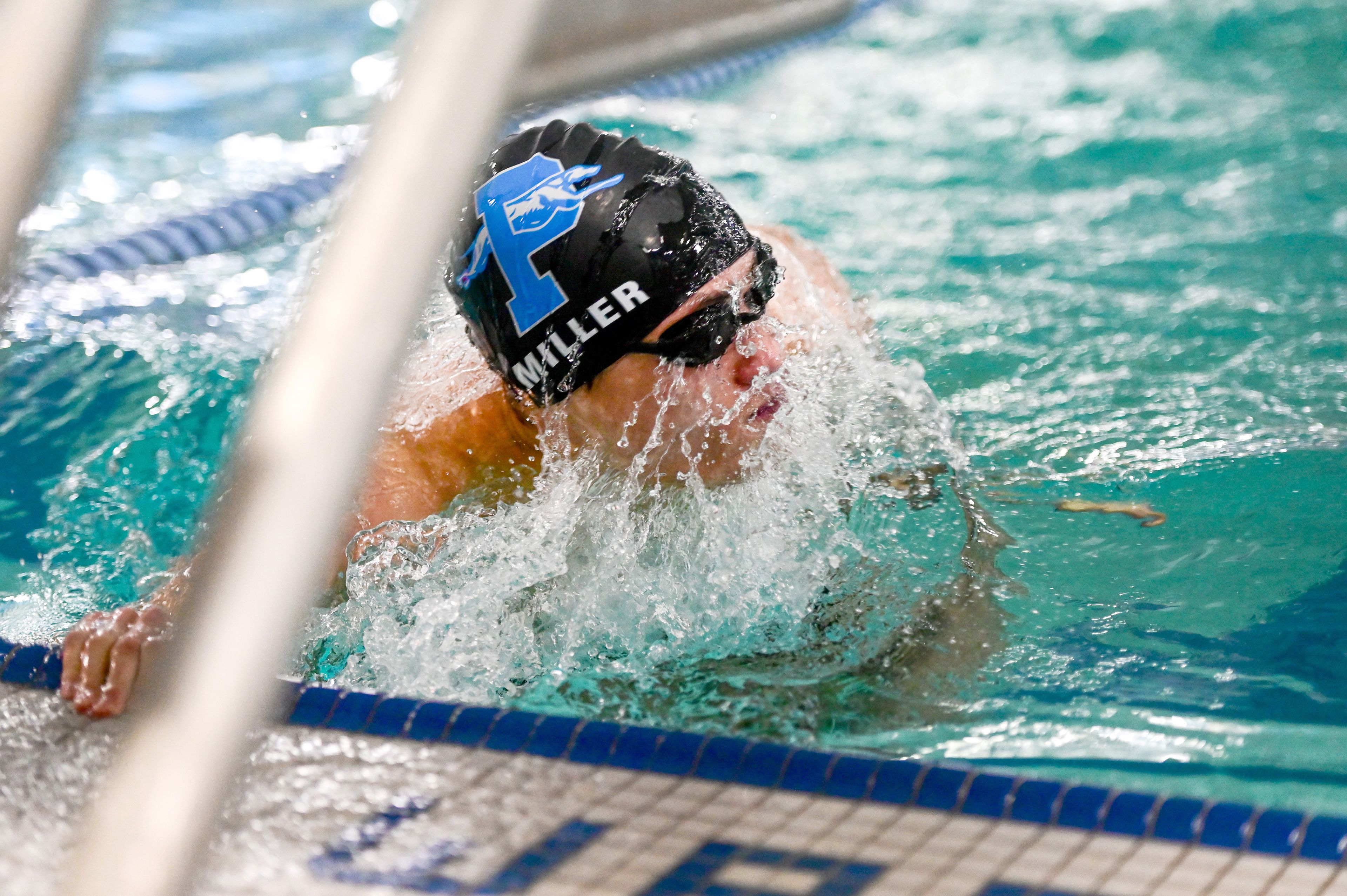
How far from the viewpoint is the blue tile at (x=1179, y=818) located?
4.30 feet

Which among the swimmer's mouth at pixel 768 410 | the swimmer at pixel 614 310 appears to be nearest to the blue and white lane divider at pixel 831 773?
the swimmer at pixel 614 310

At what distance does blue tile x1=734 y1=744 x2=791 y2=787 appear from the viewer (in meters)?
1.43

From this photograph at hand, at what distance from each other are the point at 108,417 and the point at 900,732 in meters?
2.39

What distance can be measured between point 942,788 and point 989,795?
5 centimetres

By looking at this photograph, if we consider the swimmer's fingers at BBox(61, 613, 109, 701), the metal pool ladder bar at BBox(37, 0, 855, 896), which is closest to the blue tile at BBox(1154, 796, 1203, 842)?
the metal pool ladder bar at BBox(37, 0, 855, 896)

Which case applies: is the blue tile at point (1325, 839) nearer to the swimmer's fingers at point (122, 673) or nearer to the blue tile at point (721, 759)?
the blue tile at point (721, 759)

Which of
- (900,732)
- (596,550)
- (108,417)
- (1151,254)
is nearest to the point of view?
(900,732)

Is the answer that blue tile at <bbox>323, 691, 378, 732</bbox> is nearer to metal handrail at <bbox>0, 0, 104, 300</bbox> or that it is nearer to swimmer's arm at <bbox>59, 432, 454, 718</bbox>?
swimmer's arm at <bbox>59, 432, 454, 718</bbox>

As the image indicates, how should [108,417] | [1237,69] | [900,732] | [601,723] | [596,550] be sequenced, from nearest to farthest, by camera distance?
[601,723] → [900,732] → [596,550] → [108,417] → [1237,69]

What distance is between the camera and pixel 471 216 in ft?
7.57

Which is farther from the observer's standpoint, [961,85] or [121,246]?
[961,85]

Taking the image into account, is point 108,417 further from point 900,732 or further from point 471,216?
point 900,732

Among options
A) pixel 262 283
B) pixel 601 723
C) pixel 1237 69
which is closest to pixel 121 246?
pixel 262 283

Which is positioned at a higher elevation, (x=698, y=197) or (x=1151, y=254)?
(x=698, y=197)
